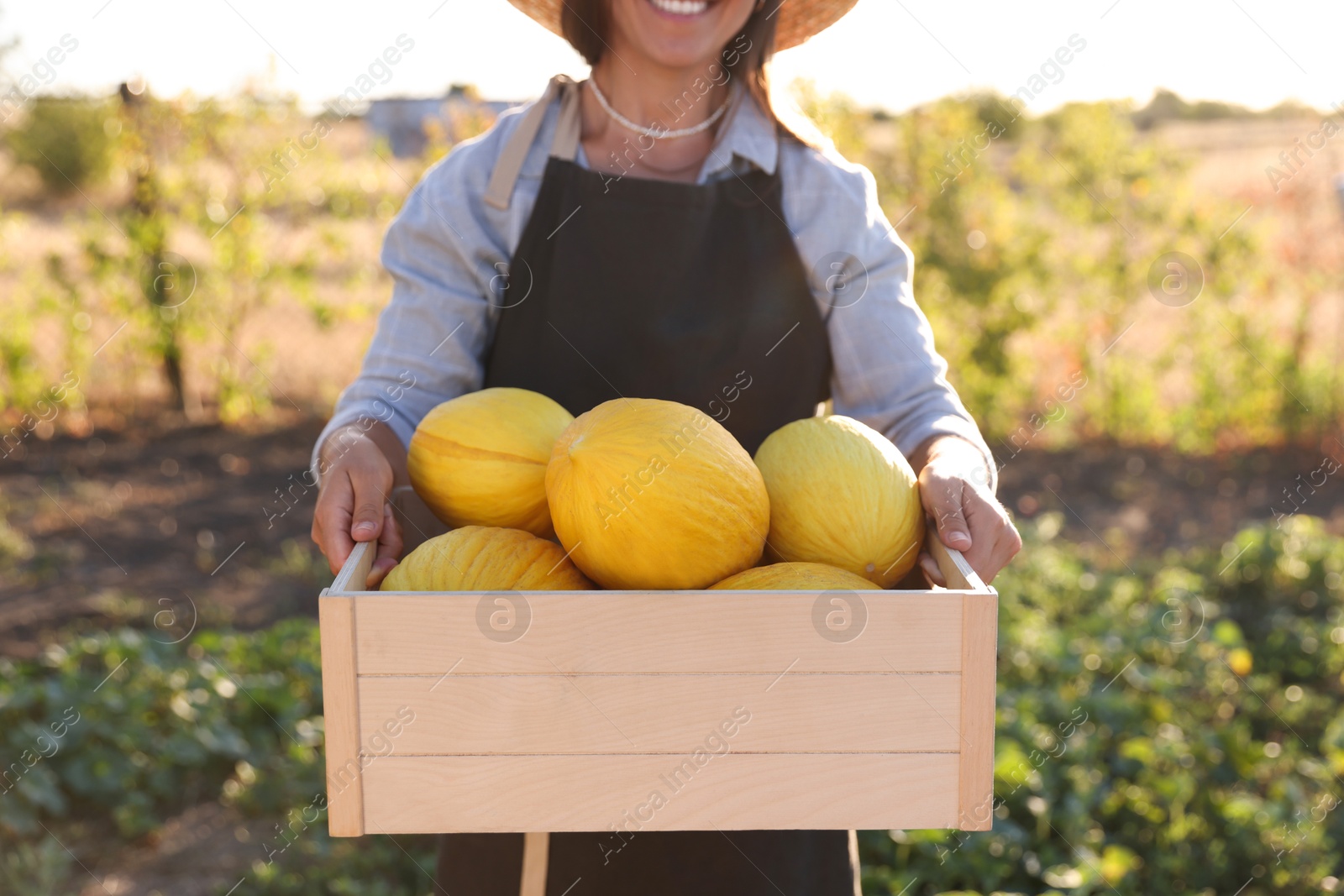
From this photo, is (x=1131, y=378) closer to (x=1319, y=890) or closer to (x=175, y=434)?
(x=1319, y=890)

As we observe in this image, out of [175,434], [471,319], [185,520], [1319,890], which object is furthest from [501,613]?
[175,434]

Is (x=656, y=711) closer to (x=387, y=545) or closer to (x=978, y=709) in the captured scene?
(x=978, y=709)

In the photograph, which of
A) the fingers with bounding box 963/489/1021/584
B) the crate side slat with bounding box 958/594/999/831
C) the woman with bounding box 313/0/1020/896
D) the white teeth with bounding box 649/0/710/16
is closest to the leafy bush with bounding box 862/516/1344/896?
the woman with bounding box 313/0/1020/896

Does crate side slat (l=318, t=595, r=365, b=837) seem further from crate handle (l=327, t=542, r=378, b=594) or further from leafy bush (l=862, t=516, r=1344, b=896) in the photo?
leafy bush (l=862, t=516, r=1344, b=896)

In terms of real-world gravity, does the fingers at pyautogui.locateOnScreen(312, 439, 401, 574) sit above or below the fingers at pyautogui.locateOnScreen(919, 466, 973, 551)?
below

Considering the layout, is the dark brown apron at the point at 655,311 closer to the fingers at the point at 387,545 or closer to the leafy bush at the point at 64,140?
the fingers at the point at 387,545

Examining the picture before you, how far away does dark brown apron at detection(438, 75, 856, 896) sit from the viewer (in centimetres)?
184

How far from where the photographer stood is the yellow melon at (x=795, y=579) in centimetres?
116

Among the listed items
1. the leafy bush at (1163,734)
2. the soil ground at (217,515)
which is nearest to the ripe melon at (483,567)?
the leafy bush at (1163,734)

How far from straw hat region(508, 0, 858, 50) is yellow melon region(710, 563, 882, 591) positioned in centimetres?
128

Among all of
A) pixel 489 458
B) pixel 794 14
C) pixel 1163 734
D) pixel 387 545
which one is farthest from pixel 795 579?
pixel 1163 734

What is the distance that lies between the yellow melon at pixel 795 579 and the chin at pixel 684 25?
99 cm

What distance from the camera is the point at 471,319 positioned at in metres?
1.88

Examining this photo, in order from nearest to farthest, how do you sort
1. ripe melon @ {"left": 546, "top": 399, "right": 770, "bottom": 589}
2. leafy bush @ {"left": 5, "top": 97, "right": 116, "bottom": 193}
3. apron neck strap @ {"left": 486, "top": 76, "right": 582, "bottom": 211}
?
ripe melon @ {"left": 546, "top": 399, "right": 770, "bottom": 589} < apron neck strap @ {"left": 486, "top": 76, "right": 582, "bottom": 211} < leafy bush @ {"left": 5, "top": 97, "right": 116, "bottom": 193}
